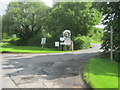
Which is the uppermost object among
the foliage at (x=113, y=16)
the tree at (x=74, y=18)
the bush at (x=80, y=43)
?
the tree at (x=74, y=18)

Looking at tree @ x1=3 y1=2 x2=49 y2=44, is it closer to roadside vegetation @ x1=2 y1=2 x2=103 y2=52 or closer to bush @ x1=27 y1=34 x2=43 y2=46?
roadside vegetation @ x1=2 y1=2 x2=103 y2=52

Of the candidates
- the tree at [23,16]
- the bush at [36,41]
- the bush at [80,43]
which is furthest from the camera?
the bush at [36,41]

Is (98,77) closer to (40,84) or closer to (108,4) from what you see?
(40,84)

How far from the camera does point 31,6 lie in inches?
966

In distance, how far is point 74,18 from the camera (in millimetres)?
17141

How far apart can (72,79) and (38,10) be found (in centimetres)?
2144

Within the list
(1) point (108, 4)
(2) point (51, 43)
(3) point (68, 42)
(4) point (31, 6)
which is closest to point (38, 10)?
(4) point (31, 6)

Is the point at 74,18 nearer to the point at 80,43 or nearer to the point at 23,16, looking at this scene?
the point at 80,43

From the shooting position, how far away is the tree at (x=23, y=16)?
23091 millimetres

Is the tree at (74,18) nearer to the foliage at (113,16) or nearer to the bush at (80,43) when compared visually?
the bush at (80,43)

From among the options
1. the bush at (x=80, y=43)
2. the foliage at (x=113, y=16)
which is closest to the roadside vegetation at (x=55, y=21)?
the bush at (x=80, y=43)

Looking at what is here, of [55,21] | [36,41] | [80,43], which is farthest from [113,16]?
[36,41]

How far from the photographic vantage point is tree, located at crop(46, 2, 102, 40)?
17.4m

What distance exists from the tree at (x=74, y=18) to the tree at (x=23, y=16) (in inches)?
227
